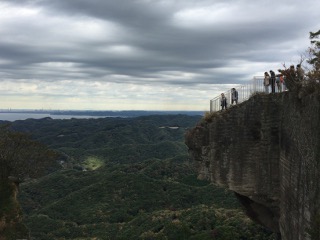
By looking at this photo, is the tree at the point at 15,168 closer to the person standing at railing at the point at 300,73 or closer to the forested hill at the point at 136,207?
the forested hill at the point at 136,207

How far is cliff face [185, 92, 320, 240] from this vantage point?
1283 cm

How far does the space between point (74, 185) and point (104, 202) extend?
2444 cm

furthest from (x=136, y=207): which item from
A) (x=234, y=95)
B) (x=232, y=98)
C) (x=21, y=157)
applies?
(x=234, y=95)

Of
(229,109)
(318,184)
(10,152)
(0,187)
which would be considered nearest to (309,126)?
(318,184)

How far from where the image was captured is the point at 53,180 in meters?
109

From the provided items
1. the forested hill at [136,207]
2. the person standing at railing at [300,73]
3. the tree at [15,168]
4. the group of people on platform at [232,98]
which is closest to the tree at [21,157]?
the tree at [15,168]

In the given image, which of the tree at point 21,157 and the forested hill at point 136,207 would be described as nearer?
the tree at point 21,157

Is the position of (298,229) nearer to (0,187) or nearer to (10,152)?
(0,187)

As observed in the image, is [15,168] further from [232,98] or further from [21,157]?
[232,98]

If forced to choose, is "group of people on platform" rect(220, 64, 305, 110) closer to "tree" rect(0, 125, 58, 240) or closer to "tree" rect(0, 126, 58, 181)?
"tree" rect(0, 125, 58, 240)

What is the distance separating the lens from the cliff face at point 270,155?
12.8 m

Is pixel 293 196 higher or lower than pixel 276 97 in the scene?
lower

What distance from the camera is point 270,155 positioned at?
17.7 metres

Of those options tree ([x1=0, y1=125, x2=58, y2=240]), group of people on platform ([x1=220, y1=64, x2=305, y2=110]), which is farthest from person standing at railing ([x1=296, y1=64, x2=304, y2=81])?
tree ([x1=0, y1=125, x2=58, y2=240])
